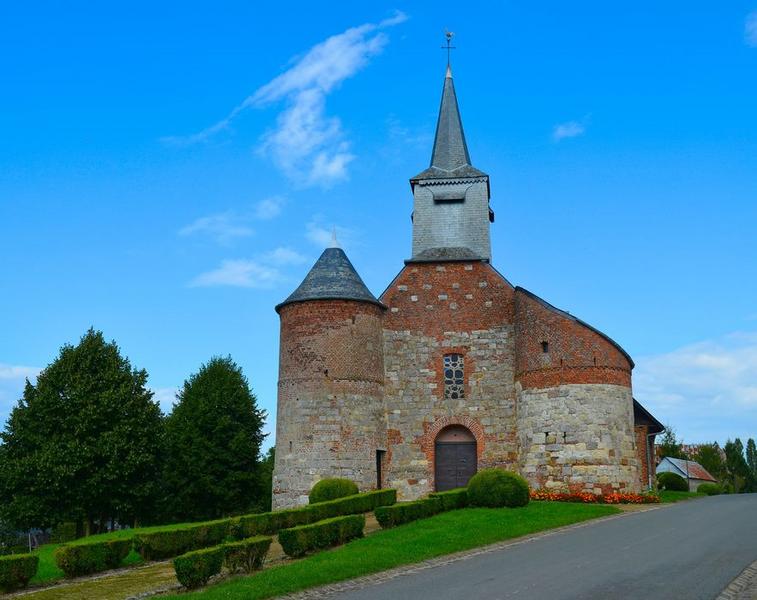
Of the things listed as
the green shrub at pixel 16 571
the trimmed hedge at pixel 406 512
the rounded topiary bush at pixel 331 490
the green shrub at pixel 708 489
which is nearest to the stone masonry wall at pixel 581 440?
the trimmed hedge at pixel 406 512

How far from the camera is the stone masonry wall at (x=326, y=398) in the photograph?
91.2 feet

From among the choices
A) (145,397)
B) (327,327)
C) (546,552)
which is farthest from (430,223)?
(546,552)

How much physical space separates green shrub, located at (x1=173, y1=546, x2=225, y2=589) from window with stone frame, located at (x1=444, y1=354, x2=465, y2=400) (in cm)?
1787

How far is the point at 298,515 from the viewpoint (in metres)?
20.7

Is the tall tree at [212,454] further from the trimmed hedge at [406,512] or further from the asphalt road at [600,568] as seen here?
the asphalt road at [600,568]

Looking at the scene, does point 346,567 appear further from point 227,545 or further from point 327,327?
point 327,327

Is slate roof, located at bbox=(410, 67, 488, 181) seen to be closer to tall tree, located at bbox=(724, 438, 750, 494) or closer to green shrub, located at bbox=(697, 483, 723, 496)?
green shrub, located at bbox=(697, 483, 723, 496)

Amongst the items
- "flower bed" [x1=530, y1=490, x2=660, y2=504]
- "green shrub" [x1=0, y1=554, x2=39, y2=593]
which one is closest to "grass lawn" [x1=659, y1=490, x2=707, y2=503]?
"flower bed" [x1=530, y1=490, x2=660, y2=504]

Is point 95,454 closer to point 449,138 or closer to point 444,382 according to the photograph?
point 444,382

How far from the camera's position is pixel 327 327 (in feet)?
95.9

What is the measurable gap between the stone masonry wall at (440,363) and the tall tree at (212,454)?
12121 millimetres

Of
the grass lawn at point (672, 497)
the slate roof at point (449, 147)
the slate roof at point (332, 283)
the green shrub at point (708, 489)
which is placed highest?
the slate roof at point (449, 147)

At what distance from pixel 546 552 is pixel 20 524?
81.9 ft

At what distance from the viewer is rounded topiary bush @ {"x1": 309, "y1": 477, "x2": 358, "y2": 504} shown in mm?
25383
